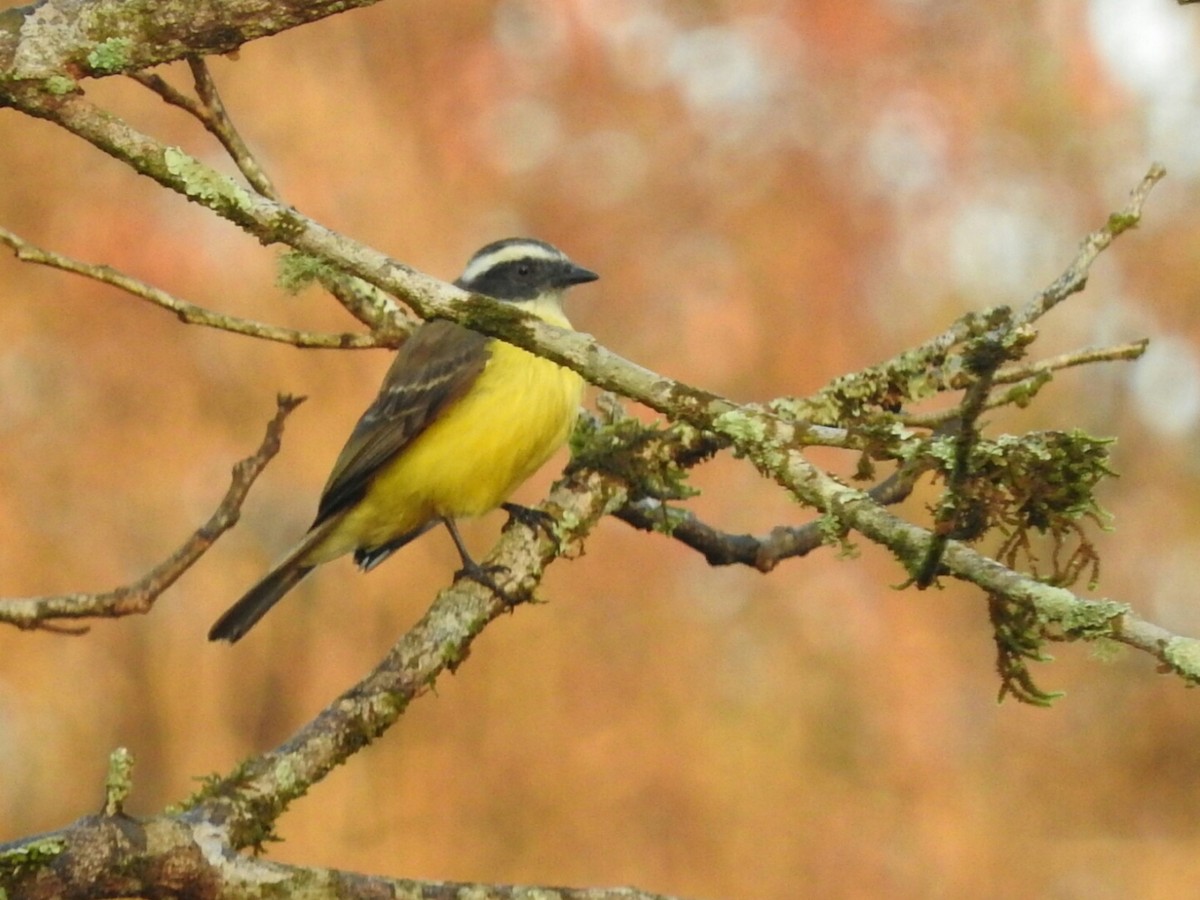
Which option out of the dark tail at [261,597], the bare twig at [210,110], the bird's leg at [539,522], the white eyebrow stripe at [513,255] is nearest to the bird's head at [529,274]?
the white eyebrow stripe at [513,255]

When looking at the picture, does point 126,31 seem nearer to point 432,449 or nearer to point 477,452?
point 477,452

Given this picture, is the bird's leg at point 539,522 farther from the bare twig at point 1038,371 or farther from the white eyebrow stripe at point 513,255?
the white eyebrow stripe at point 513,255

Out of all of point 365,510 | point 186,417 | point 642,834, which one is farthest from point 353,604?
point 365,510

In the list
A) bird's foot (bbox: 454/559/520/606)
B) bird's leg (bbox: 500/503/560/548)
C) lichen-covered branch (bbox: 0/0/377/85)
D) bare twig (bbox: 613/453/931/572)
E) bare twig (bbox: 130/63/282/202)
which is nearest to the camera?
lichen-covered branch (bbox: 0/0/377/85)

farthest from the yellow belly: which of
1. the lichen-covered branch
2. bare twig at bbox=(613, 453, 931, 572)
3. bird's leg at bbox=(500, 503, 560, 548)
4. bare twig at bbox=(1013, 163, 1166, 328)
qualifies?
the lichen-covered branch

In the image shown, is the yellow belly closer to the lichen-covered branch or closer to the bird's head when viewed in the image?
the bird's head

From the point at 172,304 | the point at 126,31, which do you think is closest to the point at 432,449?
the point at 172,304

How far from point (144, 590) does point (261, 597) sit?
2526 mm

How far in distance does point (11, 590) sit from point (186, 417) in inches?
45.7

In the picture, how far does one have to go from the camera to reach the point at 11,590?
8.14 metres

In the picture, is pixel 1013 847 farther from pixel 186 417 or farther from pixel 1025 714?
pixel 186 417

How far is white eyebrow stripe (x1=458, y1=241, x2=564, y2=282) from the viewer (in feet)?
22.3

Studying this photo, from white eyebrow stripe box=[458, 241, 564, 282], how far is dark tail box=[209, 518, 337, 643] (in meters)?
1.35

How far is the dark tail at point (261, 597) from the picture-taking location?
19.3ft
